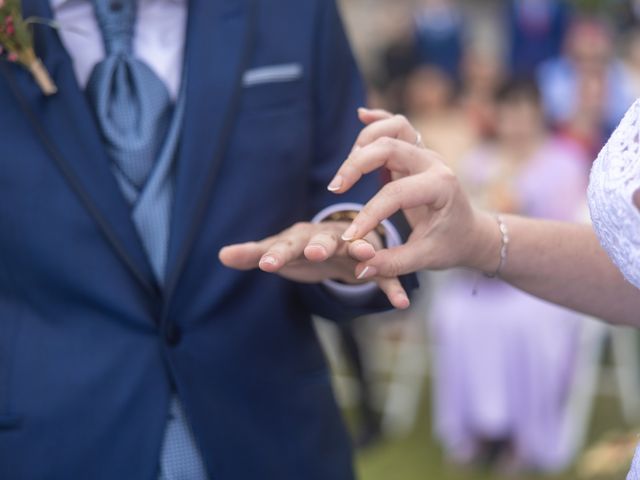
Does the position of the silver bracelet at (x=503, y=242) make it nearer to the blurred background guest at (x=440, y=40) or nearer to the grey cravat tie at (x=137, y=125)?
the grey cravat tie at (x=137, y=125)

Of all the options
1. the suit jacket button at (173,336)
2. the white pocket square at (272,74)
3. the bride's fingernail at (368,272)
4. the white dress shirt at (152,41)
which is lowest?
the suit jacket button at (173,336)

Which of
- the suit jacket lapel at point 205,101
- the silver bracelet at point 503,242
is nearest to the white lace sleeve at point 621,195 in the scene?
the silver bracelet at point 503,242

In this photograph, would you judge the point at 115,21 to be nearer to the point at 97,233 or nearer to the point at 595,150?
the point at 97,233

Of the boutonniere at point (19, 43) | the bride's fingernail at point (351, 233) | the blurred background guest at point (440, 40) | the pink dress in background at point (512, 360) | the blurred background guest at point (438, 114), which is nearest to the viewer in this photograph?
the bride's fingernail at point (351, 233)

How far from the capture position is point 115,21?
181cm

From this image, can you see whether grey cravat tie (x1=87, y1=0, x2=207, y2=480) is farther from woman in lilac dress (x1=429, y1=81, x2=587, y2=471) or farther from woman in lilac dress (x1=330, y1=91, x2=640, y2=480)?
woman in lilac dress (x1=429, y1=81, x2=587, y2=471)

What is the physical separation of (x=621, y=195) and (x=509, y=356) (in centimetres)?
342

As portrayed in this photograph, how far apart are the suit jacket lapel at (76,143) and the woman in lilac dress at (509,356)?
299 cm

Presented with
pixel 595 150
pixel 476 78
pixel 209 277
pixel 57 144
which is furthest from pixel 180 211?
pixel 476 78

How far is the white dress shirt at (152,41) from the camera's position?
5.94 feet

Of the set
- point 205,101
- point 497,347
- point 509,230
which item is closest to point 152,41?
point 205,101

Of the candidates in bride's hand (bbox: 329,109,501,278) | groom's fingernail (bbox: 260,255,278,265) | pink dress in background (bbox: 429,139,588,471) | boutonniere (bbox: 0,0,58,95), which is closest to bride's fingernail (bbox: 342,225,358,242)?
bride's hand (bbox: 329,109,501,278)

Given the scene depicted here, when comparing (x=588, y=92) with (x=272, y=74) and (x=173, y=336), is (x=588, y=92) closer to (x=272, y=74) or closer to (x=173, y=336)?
(x=272, y=74)

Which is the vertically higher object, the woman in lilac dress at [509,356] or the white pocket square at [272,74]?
the white pocket square at [272,74]
